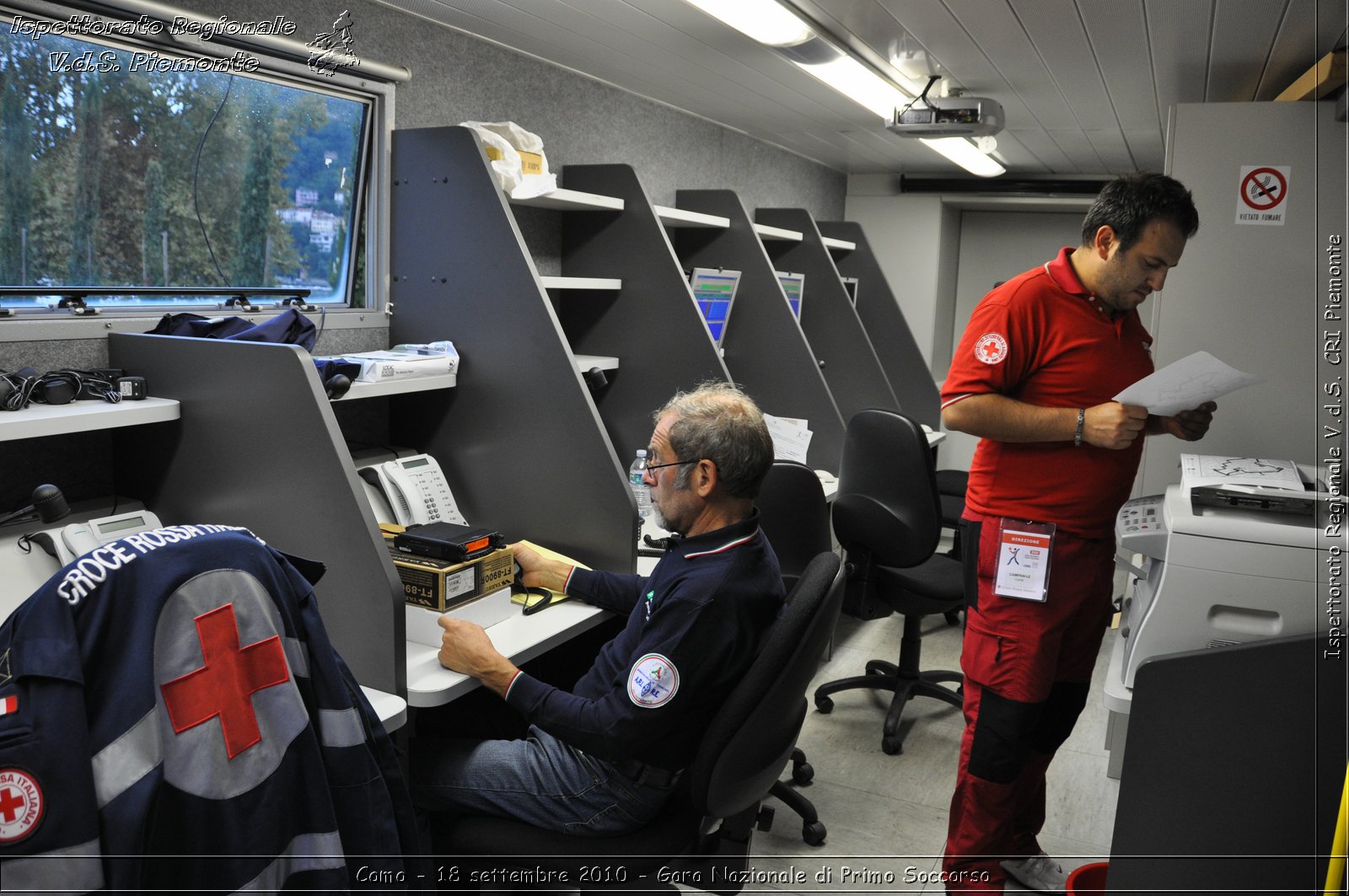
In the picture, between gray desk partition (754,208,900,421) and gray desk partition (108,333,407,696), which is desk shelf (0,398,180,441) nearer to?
gray desk partition (108,333,407,696)

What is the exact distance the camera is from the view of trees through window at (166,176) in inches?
65.5

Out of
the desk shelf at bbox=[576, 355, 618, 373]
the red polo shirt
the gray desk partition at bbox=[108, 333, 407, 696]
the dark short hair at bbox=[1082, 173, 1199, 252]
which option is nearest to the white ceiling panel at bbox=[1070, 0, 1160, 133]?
the dark short hair at bbox=[1082, 173, 1199, 252]

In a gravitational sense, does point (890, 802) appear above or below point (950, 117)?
below

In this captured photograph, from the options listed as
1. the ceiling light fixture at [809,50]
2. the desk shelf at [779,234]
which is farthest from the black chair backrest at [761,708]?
the desk shelf at [779,234]

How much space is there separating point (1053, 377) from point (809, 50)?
1.32 m

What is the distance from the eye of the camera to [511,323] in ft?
6.75

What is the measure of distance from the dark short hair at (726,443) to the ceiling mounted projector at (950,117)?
2125 millimetres

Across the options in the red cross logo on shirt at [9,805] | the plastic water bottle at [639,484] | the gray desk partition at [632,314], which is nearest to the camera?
the red cross logo on shirt at [9,805]

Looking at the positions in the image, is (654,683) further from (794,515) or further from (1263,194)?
(1263,194)

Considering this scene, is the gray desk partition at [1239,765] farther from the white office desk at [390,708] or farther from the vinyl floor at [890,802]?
the white office desk at [390,708]

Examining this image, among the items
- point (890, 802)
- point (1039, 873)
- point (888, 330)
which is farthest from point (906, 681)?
point (888, 330)

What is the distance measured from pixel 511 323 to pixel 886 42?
144 cm

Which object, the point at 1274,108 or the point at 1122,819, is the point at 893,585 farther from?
the point at 1274,108

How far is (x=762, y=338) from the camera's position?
11.3 ft
